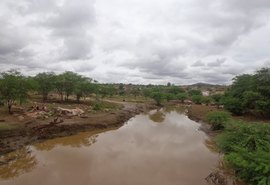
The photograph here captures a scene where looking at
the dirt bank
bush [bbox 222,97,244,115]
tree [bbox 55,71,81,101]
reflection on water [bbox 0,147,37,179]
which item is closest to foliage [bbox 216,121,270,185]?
reflection on water [bbox 0,147,37,179]

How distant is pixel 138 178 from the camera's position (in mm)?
18047

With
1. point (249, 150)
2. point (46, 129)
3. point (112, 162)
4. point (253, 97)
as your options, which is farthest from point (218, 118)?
point (46, 129)

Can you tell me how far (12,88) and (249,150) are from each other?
29476 millimetres

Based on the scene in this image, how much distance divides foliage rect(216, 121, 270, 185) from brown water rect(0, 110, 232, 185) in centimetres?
318

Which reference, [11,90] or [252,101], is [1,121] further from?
[252,101]

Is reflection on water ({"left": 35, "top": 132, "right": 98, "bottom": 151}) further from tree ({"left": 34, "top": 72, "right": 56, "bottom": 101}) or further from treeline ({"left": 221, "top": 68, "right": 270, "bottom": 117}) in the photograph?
tree ({"left": 34, "top": 72, "right": 56, "bottom": 101})

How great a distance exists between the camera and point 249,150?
51.9ft

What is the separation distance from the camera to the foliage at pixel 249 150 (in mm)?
12344

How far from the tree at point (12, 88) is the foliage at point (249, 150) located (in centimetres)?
2664

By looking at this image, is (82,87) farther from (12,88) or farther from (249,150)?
(249,150)

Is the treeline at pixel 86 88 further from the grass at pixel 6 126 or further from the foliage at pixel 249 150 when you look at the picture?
the foliage at pixel 249 150

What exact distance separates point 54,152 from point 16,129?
19.6 feet

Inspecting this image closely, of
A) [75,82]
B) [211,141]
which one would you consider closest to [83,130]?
[211,141]

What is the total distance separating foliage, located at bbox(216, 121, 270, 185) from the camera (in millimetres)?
12344
